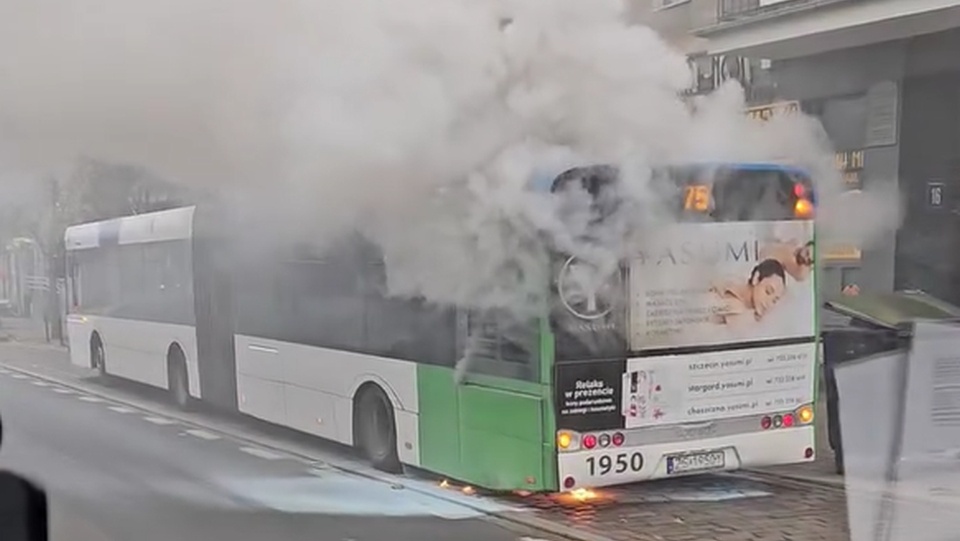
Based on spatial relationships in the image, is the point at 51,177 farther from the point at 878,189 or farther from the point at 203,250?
the point at 878,189

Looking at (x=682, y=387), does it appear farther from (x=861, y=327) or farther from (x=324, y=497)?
(x=324, y=497)

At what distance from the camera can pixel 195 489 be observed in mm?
2648

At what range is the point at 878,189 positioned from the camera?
13.1 ft

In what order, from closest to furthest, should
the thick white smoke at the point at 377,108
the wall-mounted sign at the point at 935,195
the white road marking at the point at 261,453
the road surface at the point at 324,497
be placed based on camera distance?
the thick white smoke at the point at 377,108 < the road surface at the point at 324,497 < the white road marking at the point at 261,453 < the wall-mounted sign at the point at 935,195

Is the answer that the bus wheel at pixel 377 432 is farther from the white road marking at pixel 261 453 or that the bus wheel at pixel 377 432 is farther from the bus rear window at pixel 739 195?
the bus rear window at pixel 739 195

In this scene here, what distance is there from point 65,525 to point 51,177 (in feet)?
2.74

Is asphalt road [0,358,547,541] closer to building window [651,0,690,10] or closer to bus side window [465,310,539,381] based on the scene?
bus side window [465,310,539,381]

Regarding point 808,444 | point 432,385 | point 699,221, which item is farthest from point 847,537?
point 432,385

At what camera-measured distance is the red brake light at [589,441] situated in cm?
283

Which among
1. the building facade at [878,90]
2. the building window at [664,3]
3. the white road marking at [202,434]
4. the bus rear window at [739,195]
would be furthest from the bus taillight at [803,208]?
the white road marking at [202,434]

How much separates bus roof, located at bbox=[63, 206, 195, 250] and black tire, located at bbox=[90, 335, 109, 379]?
0.31m

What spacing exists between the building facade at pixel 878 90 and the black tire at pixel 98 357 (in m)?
2.03

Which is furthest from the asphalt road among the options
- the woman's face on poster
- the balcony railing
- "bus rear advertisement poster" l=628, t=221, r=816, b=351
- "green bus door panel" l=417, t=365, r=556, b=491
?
the balcony railing

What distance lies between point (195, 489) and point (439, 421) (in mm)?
655
